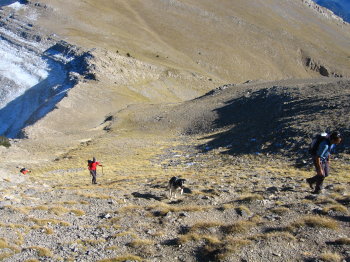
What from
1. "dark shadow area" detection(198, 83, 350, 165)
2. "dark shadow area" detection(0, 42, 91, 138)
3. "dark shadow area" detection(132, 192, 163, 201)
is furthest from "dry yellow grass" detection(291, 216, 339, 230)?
"dark shadow area" detection(0, 42, 91, 138)

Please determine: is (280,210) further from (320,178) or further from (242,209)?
(320,178)

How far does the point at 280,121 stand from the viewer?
108ft

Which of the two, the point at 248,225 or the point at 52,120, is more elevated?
the point at 248,225

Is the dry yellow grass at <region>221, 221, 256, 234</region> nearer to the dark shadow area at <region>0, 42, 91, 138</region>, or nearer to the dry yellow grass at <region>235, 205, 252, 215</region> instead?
the dry yellow grass at <region>235, 205, 252, 215</region>

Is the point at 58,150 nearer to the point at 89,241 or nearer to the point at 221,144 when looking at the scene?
the point at 221,144

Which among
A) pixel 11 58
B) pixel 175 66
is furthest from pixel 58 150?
pixel 175 66

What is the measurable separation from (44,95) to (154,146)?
4252cm

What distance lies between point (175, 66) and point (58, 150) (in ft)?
216

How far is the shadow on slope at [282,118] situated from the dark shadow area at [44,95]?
33.7 meters

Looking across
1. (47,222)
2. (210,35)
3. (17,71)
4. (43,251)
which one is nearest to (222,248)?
(43,251)

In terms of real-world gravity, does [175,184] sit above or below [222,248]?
below

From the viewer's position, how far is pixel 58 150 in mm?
39906

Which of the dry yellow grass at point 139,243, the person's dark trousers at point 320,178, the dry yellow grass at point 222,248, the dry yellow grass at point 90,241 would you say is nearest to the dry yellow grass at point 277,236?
the dry yellow grass at point 222,248

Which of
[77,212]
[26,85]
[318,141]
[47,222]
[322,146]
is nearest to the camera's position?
[322,146]
